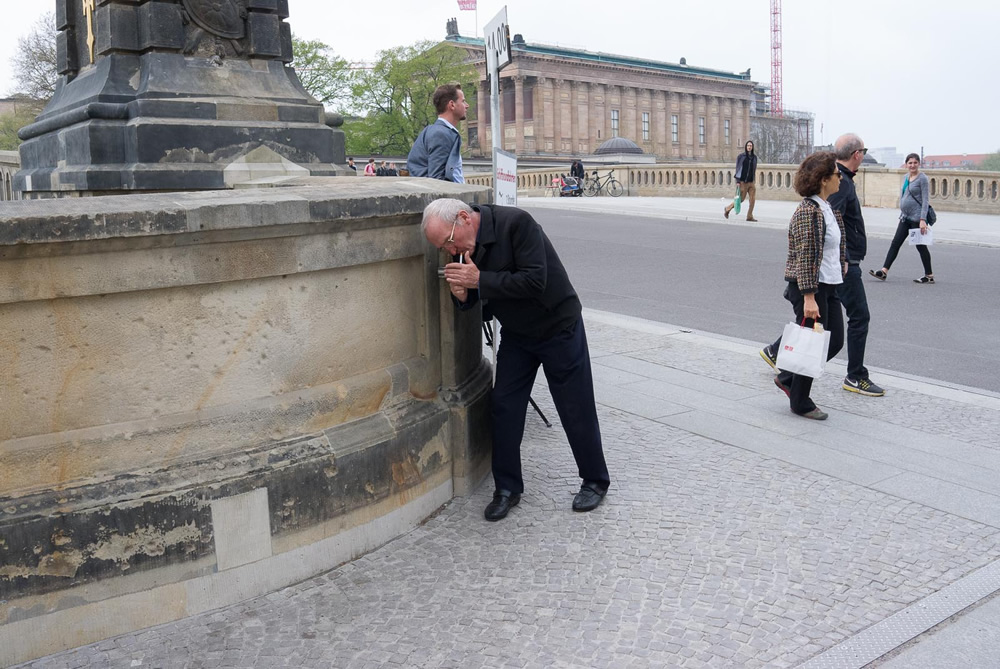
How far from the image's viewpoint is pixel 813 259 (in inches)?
261

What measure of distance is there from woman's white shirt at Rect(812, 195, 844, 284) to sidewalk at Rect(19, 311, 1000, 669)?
3.49ft

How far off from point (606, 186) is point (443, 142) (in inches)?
1396

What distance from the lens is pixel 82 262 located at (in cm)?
360

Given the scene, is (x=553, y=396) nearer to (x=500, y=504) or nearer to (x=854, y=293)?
(x=500, y=504)

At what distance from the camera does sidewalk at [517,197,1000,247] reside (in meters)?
20.5

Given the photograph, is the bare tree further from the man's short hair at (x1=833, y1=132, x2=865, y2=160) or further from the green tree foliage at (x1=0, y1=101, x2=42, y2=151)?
the man's short hair at (x1=833, y1=132, x2=865, y2=160)

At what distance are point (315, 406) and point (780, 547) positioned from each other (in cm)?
218

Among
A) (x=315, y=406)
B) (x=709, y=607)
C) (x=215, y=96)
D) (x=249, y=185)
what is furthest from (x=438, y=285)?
(x=215, y=96)

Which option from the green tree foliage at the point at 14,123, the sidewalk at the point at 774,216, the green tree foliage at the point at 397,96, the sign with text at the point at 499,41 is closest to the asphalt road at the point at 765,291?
the sidewalk at the point at 774,216

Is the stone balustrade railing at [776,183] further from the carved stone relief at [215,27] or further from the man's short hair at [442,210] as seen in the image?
the man's short hair at [442,210]

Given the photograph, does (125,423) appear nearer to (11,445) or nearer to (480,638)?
(11,445)

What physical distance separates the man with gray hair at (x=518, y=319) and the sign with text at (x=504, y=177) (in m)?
1.75

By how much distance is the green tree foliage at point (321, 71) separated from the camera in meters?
65.6

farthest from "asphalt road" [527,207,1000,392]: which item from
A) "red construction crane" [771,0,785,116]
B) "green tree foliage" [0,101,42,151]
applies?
"red construction crane" [771,0,785,116]
